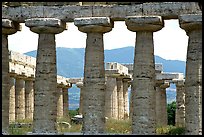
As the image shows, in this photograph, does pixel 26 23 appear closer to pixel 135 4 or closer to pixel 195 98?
pixel 135 4

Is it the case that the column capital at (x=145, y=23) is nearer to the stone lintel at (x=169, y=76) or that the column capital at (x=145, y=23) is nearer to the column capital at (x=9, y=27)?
the column capital at (x=9, y=27)

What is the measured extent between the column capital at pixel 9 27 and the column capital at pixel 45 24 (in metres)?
1.40

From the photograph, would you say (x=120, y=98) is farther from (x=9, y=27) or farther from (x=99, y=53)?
(x=9, y=27)

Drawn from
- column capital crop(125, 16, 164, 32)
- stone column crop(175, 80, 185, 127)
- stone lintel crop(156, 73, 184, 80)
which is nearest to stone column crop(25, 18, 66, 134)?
column capital crop(125, 16, 164, 32)

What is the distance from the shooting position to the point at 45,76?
3600 cm

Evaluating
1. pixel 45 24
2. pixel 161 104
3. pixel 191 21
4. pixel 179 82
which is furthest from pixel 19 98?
pixel 191 21

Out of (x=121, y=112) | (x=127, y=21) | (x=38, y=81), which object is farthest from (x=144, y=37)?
(x=121, y=112)

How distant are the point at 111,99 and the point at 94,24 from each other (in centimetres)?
2393

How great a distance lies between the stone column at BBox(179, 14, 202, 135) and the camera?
33000mm

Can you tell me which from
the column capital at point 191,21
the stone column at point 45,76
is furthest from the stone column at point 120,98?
the column capital at point 191,21

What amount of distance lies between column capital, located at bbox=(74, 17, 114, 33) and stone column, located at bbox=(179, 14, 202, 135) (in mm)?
4825

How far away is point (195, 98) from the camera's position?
33281mm

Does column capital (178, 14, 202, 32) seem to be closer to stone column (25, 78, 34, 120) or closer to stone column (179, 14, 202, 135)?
stone column (179, 14, 202, 135)

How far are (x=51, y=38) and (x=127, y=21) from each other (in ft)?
18.2
